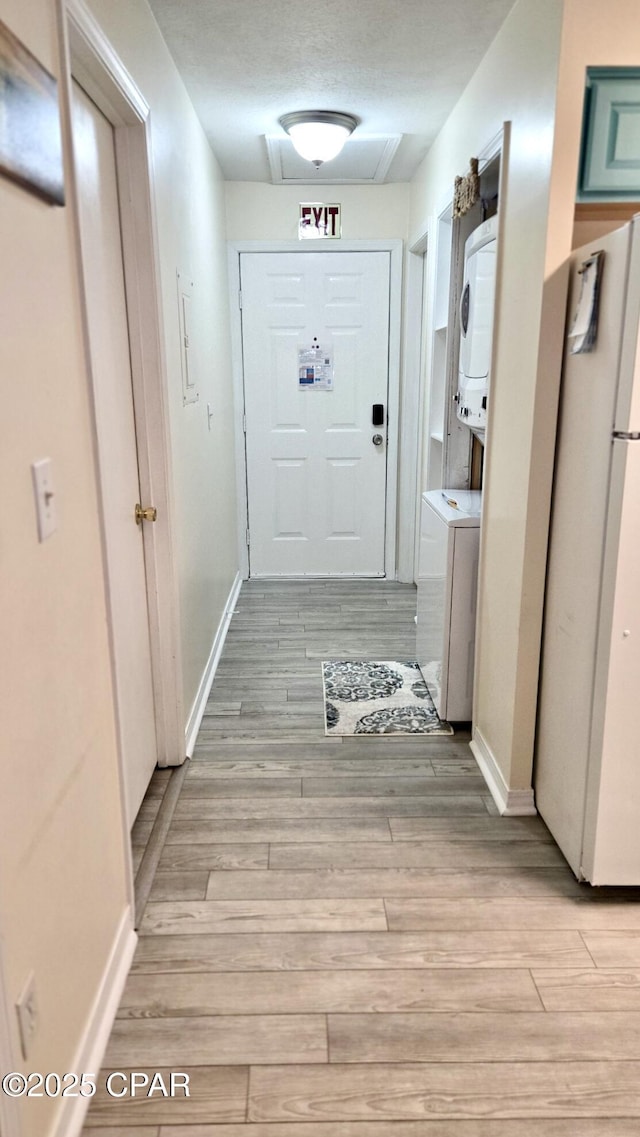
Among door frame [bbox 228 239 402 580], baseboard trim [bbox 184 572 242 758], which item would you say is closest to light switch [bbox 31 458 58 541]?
baseboard trim [bbox 184 572 242 758]

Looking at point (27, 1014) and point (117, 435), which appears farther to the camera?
point (117, 435)

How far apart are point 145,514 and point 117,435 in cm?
33

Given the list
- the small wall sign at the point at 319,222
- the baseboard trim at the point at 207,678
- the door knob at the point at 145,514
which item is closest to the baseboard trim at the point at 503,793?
the baseboard trim at the point at 207,678

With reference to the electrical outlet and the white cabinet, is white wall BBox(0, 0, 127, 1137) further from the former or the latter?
the white cabinet

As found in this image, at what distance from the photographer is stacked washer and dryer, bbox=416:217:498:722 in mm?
2723

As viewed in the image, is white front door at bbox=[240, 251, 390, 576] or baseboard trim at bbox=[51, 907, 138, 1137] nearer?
baseboard trim at bbox=[51, 907, 138, 1137]

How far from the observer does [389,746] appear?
2824 mm

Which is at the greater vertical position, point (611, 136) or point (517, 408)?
point (611, 136)

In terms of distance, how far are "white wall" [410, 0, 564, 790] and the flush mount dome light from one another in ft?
2.22

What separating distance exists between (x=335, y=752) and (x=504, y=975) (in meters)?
1.12

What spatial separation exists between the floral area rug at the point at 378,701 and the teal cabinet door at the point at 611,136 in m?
1.90

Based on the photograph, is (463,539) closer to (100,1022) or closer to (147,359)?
(147,359)

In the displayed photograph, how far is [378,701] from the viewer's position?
3166 mm

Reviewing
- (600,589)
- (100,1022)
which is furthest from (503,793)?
(100,1022)
